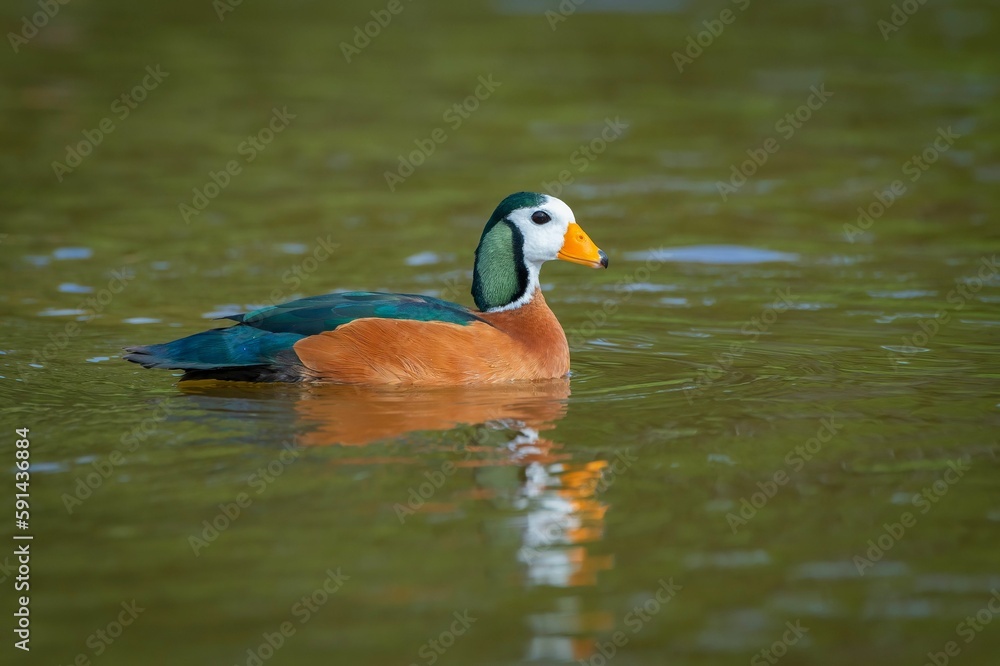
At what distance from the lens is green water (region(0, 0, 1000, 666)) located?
616cm

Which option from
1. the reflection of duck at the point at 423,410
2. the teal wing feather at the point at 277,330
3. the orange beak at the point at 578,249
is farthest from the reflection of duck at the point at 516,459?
the orange beak at the point at 578,249

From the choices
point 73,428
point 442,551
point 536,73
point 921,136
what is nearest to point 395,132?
point 536,73

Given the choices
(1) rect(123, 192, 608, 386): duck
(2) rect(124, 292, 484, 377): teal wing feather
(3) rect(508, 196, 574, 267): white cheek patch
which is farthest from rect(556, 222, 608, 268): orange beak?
(2) rect(124, 292, 484, 377): teal wing feather

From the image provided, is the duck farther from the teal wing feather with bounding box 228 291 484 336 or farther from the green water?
the green water

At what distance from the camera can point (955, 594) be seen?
6.25 meters

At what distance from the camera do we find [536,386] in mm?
9844

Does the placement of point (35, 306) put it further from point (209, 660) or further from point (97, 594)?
point (209, 660)

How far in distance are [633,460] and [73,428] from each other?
3480 millimetres

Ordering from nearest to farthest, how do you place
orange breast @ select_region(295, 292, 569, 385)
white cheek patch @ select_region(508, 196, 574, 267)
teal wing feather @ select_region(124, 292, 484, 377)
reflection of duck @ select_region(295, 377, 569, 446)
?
reflection of duck @ select_region(295, 377, 569, 446) → teal wing feather @ select_region(124, 292, 484, 377) → orange breast @ select_region(295, 292, 569, 385) → white cheek patch @ select_region(508, 196, 574, 267)

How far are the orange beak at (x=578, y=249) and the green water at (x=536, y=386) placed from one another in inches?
32.5

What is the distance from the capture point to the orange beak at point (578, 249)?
10.4 m

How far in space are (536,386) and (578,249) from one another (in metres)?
1.22

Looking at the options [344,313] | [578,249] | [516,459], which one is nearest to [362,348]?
[344,313]

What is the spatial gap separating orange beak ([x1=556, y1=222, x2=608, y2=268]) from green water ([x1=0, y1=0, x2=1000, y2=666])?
2.71ft
